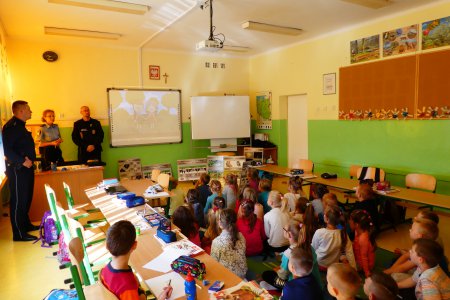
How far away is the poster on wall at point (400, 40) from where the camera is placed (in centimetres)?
520

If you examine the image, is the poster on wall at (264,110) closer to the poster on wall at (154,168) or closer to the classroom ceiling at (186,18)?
the classroom ceiling at (186,18)

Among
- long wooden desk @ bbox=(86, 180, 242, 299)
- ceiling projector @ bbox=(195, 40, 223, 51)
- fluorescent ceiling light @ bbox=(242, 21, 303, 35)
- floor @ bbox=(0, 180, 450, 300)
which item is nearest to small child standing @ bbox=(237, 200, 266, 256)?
long wooden desk @ bbox=(86, 180, 242, 299)

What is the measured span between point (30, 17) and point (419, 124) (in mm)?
6555

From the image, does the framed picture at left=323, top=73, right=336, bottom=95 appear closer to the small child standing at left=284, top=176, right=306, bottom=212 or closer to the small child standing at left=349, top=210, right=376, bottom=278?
the small child standing at left=284, top=176, right=306, bottom=212

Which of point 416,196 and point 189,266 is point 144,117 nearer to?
point 416,196

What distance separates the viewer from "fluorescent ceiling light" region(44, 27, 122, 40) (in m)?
5.79

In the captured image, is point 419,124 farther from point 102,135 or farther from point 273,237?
point 102,135

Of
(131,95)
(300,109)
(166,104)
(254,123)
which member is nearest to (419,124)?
(300,109)

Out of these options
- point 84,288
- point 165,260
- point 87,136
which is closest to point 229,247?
point 165,260

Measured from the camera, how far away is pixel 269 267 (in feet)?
11.1

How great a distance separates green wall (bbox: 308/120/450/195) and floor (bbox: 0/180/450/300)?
0.98 m

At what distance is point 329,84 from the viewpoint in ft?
21.9

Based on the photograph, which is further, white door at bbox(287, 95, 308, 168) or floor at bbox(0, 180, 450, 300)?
white door at bbox(287, 95, 308, 168)

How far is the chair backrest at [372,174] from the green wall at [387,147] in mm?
625
